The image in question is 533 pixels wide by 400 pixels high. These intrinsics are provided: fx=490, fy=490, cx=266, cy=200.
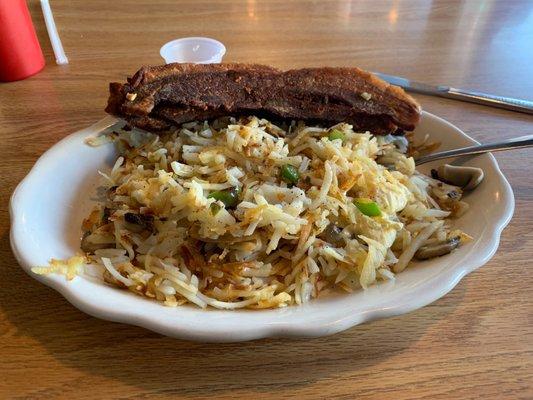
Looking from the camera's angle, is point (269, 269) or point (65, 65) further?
point (65, 65)

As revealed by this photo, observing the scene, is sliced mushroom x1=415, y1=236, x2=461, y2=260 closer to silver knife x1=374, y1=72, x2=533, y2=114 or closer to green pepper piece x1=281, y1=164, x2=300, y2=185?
green pepper piece x1=281, y1=164, x2=300, y2=185

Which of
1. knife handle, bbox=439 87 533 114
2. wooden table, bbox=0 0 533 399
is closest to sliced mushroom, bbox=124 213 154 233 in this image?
wooden table, bbox=0 0 533 399

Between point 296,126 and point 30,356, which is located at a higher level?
point 296,126

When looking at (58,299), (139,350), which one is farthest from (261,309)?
(58,299)

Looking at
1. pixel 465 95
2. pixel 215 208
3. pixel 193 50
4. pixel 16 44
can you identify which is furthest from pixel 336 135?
pixel 16 44

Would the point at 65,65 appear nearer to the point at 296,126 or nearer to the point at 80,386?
the point at 296,126

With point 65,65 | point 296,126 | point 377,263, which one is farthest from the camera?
point 65,65
